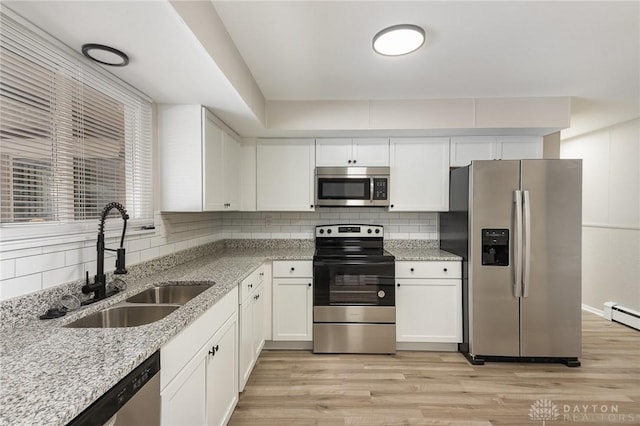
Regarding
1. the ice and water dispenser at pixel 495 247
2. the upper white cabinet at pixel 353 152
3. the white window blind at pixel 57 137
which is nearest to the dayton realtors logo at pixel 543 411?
the ice and water dispenser at pixel 495 247

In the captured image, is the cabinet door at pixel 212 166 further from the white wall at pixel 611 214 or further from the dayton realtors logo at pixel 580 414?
the white wall at pixel 611 214

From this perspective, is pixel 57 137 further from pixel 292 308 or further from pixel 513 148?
pixel 513 148

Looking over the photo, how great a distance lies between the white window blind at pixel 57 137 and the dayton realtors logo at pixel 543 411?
2.91 m

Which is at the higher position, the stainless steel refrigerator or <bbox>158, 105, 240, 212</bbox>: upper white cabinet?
<bbox>158, 105, 240, 212</bbox>: upper white cabinet

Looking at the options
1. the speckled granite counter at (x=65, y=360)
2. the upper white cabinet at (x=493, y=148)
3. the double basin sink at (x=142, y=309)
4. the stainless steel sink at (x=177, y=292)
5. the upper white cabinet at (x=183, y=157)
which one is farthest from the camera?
the upper white cabinet at (x=493, y=148)

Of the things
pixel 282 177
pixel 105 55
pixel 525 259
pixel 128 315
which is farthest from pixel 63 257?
pixel 525 259

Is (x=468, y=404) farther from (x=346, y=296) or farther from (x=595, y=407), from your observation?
(x=346, y=296)

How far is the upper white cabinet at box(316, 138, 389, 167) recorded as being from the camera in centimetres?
304

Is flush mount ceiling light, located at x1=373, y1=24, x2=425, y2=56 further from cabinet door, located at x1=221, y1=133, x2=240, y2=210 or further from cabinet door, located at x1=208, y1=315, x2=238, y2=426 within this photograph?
cabinet door, located at x1=208, y1=315, x2=238, y2=426

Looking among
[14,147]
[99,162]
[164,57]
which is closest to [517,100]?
[164,57]

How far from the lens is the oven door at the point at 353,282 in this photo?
270 centimetres

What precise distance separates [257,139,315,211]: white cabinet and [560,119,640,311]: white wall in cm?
365

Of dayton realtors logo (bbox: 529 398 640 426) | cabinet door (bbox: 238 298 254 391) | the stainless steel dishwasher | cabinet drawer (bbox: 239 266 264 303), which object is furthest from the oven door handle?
the stainless steel dishwasher

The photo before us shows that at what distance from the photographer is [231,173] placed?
277cm
